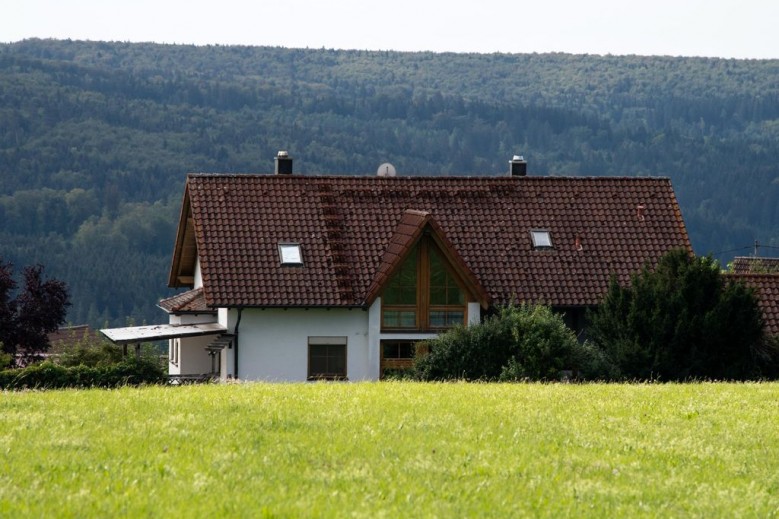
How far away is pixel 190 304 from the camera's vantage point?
4600 centimetres

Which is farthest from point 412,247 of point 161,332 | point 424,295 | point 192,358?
point 192,358

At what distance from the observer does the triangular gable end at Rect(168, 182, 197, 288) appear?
156 feet

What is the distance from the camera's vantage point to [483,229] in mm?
46688

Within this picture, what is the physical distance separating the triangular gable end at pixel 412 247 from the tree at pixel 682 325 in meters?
5.24

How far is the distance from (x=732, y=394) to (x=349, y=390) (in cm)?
603

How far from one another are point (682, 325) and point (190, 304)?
52.2 feet

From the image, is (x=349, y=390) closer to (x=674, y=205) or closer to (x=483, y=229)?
(x=483, y=229)

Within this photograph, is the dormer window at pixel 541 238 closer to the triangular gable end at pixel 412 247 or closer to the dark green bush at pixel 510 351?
the triangular gable end at pixel 412 247

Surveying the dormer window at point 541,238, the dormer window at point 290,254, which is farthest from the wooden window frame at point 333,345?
the dormer window at point 541,238

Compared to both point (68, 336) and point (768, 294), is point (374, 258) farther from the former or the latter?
point (68, 336)

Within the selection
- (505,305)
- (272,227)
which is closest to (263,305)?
(272,227)

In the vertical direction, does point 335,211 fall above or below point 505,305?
above

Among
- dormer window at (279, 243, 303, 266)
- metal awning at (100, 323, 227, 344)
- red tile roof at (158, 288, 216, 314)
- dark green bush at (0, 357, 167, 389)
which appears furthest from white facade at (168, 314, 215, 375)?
dark green bush at (0, 357, 167, 389)

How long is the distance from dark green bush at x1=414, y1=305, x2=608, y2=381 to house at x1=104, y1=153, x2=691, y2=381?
5530 millimetres
